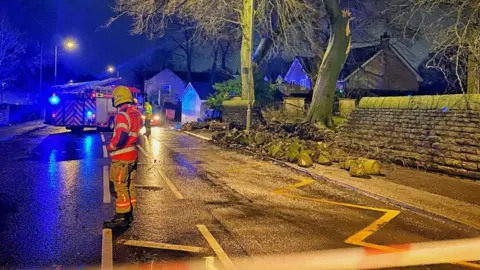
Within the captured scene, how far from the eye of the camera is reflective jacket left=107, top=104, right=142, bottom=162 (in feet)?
20.9

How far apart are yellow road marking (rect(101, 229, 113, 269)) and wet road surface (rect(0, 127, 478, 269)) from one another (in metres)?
0.07

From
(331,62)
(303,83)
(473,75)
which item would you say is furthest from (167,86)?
(473,75)

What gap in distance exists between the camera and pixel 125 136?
6.41 metres

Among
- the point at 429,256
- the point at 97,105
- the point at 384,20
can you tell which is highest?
the point at 384,20

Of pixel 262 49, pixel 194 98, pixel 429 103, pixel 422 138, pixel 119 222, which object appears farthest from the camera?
pixel 194 98

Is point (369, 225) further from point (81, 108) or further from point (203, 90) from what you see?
point (203, 90)

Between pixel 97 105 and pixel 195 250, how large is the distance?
876 inches

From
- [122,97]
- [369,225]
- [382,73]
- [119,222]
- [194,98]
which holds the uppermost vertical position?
[382,73]

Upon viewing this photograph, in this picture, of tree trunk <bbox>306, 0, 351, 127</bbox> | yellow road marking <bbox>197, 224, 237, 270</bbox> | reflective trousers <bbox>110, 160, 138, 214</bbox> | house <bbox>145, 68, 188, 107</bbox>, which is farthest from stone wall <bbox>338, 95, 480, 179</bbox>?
house <bbox>145, 68, 188, 107</bbox>

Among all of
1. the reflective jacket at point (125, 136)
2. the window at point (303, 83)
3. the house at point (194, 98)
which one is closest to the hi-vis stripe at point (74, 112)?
the reflective jacket at point (125, 136)

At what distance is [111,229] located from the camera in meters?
6.30

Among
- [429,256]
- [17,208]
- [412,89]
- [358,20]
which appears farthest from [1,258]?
[412,89]

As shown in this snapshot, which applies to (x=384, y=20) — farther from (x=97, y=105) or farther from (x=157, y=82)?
(x=157, y=82)

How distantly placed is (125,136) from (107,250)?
166 cm
